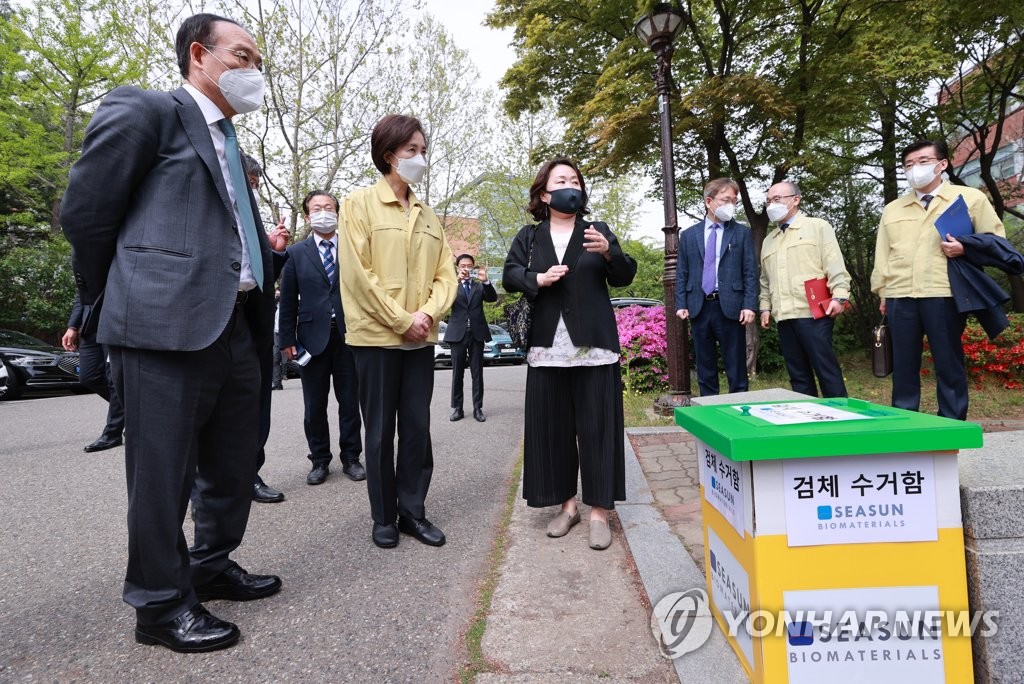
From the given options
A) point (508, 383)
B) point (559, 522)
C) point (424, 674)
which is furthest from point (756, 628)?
point (508, 383)

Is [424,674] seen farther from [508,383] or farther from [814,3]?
[814,3]

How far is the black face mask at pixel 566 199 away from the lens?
3074mm

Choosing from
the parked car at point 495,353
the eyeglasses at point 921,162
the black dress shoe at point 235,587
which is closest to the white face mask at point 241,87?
the black dress shoe at point 235,587

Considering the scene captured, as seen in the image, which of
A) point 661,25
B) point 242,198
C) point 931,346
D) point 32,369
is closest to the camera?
point 242,198

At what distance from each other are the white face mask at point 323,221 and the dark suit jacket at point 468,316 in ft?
9.54

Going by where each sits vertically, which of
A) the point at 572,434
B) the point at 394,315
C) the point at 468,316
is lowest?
the point at 572,434

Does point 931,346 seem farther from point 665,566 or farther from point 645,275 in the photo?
point 645,275

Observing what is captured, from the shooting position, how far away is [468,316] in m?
7.47

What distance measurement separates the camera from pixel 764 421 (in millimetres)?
1703

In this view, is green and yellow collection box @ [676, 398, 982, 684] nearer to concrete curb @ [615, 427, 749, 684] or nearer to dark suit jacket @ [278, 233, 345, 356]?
concrete curb @ [615, 427, 749, 684]

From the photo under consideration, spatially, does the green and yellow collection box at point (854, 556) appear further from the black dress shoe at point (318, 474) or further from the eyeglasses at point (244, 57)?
the black dress shoe at point (318, 474)

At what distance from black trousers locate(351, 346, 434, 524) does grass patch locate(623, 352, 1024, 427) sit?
3178mm

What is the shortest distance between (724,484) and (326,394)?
3.43m

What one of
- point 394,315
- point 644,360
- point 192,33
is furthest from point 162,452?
point 644,360
